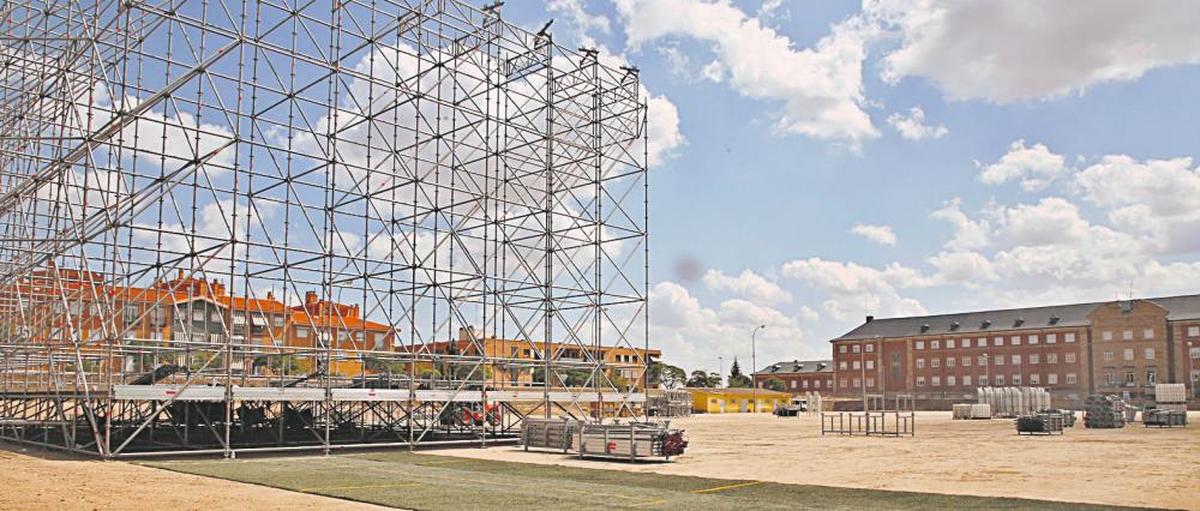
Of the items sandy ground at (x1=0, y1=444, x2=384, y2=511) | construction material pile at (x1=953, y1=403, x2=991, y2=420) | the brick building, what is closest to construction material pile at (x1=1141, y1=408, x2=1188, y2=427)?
construction material pile at (x1=953, y1=403, x2=991, y2=420)

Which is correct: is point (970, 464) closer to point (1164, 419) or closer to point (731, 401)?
point (1164, 419)

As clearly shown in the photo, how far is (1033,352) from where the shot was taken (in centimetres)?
10800

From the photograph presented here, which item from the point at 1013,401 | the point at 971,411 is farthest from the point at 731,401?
the point at 971,411

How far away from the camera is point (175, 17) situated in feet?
91.4

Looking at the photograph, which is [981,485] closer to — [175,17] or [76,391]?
[76,391]

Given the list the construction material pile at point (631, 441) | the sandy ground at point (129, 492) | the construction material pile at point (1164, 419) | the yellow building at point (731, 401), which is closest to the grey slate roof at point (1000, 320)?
the yellow building at point (731, 401)

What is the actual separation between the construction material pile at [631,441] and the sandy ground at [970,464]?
444 mm

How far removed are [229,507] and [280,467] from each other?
7.57m

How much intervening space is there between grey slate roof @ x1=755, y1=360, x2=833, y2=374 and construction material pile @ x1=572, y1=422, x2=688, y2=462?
113 meters

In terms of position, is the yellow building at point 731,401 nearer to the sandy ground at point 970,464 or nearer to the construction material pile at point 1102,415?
the construction material pile at point 1102,415

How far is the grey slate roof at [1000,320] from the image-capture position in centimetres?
10056

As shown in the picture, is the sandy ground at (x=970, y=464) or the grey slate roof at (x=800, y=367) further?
the grey slate roof at (x=800, y=367)

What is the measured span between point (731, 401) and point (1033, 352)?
1369 inches

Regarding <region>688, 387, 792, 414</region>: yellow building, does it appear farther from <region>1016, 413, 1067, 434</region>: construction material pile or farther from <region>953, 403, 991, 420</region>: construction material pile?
<region>1016, 413, 1067, 434</region>: construction material pile
